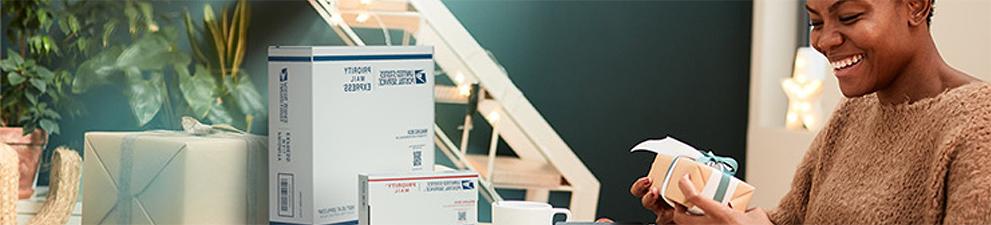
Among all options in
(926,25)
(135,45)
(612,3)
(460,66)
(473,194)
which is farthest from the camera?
(612,3)

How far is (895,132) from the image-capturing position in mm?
1644

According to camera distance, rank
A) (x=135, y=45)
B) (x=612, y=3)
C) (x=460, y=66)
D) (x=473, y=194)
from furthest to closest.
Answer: (x=612, y=3), (x=460, y=66), (x=135, y=45), (x=473, y=194)

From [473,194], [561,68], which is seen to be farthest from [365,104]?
[561,68]

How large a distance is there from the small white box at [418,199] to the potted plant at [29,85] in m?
2.02

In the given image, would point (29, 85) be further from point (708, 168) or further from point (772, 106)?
point (708, 168)

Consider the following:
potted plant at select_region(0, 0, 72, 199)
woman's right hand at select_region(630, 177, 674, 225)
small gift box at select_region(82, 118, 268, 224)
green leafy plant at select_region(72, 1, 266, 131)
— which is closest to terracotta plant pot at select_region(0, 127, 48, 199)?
potted plant at select_region(0, 0, 72, 199)

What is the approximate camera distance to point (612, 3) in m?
4.15

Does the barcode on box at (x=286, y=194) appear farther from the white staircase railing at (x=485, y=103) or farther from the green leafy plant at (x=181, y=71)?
the white staircase railing at (x=485, y=103)

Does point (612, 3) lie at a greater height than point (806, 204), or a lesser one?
greater

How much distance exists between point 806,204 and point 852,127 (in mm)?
132

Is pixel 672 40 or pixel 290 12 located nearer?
pixel 290 12

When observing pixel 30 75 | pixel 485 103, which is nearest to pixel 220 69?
pixel 30 75

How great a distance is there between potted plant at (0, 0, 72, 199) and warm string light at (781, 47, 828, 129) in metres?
1.89

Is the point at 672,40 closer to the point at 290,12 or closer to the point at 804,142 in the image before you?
the point at 804,142
